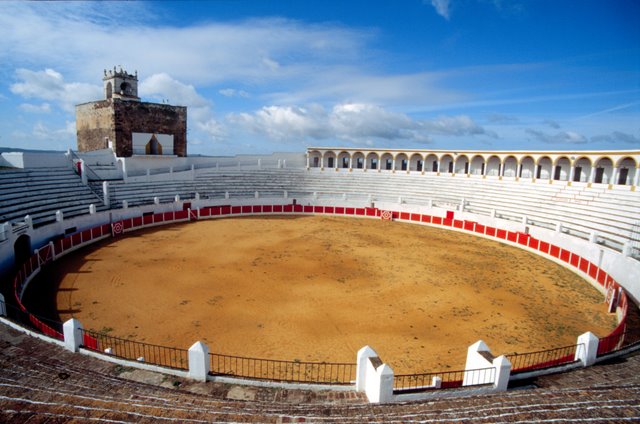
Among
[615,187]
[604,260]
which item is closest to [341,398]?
[604,260]

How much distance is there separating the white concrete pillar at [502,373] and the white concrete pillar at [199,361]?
21.0 feet

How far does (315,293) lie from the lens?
15.7 metres

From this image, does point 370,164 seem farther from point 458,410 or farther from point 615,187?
point 458,410

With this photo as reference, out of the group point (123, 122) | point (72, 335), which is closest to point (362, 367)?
point (72, 335)

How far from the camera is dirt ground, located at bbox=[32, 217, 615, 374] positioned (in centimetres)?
1170

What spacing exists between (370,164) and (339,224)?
20.2m

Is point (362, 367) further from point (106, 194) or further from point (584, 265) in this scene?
point (106, 194)

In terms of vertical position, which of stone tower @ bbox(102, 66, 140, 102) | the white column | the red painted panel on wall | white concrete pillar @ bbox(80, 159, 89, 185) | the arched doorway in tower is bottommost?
the red painted panel on wall

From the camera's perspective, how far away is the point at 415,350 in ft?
37.1

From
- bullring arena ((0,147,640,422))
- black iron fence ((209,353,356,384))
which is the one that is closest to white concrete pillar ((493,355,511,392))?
bullring arena ((0,147,640,422))

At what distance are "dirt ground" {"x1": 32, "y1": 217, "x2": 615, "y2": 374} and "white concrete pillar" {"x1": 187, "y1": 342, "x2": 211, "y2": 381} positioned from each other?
98.5 inches

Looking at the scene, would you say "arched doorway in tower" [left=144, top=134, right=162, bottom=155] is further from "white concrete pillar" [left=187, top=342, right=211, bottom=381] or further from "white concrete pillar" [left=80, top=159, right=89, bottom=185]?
"white concrete pillar" [left=187, top=342, right=211, bottom=381]

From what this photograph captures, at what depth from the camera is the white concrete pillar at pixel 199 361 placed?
26.6 ft

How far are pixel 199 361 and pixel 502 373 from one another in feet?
21.9
